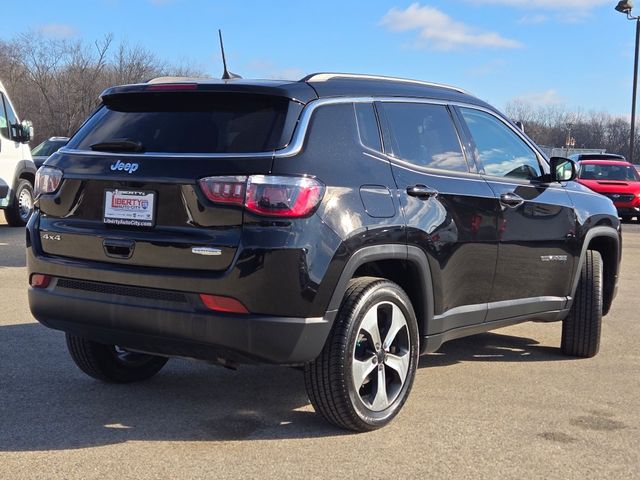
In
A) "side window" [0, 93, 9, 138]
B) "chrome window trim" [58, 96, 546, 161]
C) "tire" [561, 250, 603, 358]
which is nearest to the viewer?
"chrome window trim" [58, 96, 546, 161]

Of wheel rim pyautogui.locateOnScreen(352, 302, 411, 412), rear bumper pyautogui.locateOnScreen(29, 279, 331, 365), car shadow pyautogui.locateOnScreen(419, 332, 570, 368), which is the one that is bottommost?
car shadow pyautogui.locateOnScreen(419, 332, 570, 368)

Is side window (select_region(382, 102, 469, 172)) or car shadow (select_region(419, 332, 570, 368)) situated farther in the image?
car shadow (select_region(419, 332, 570, 368))

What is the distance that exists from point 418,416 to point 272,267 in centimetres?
145

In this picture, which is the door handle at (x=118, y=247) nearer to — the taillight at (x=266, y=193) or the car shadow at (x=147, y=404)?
the taillight at (x=266, y=193)

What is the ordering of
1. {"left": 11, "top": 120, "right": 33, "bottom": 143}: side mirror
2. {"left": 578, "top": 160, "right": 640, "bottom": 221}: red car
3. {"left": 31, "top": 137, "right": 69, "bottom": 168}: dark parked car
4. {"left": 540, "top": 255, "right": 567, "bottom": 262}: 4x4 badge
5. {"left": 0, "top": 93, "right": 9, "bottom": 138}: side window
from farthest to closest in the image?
{"left": 31, "top": 137, "right": 69, "bottom": 168}: dark parked car
{"left": 578, "top": 160, "right": 640, "bottom": 221}: red car
{"left": 11, "top": 120, "right": 33, "bottom": 143}: side mirror
{"left": 0, "top": 93, "right": 9, "bottom": 138}: side window
{"left": 540, "top": 255, "right": 567, "bottom": 262}: 4x4 badge

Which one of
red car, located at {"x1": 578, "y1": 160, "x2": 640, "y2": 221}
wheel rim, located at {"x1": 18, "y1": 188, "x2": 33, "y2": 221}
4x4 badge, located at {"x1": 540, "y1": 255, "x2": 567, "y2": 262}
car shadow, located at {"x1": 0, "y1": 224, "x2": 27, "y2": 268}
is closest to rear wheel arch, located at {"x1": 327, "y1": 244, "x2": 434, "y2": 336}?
4x4 badge, located at {"x1": 540, "y1": 255, "x2": 567, "y2": 262}

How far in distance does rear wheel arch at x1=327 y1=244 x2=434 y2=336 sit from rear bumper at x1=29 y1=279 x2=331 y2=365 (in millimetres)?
470

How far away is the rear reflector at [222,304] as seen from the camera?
148 inches

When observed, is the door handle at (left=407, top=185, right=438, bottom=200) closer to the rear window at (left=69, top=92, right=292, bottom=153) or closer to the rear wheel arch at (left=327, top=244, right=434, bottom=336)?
the rear wheel arch at (left=327, top=244, right=434, bottom=336)

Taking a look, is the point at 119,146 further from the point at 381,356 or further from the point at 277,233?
the point at 381,356

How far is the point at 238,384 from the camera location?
519cm

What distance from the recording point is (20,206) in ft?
49.7

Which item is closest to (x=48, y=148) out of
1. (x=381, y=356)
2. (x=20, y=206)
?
(x=20, y=206)

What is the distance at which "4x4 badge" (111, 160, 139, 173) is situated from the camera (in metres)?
4.05
